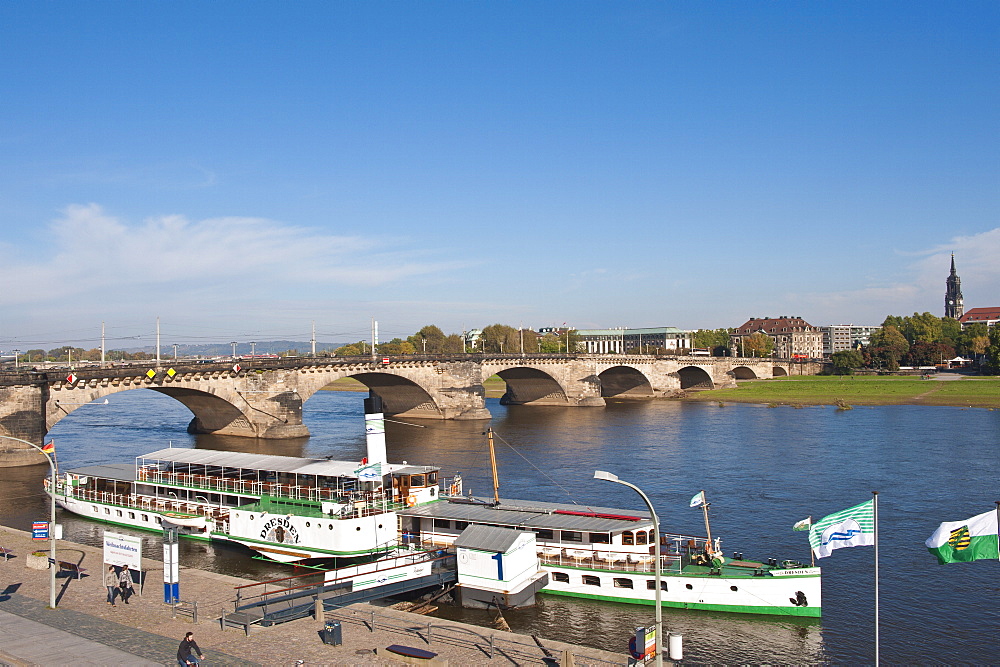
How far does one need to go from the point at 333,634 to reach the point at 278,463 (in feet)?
62.5

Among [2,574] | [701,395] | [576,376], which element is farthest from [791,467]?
[701,395]

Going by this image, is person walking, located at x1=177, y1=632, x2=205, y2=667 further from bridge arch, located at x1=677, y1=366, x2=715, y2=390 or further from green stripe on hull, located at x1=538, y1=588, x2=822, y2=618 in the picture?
bridge arch, located at x1=677, y1=366, x2=715, y2=390

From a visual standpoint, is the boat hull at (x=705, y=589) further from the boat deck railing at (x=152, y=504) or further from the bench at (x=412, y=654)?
the boat deck railing at (x=152, y=504)

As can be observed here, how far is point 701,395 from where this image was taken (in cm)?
12850

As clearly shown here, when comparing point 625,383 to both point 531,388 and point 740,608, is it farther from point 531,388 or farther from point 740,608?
point 740,608

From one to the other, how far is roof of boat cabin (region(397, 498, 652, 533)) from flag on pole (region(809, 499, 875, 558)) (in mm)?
10859

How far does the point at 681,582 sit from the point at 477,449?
3987 centimetres

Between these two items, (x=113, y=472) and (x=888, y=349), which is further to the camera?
(x=888, y=349)

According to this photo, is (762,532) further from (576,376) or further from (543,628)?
(576,376)

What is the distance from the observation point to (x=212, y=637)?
21.2 m

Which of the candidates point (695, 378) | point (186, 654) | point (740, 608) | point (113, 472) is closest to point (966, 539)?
point (740, 608)

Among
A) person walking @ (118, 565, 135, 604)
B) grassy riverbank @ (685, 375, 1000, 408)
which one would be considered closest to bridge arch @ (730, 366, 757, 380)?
grassy riverbank @ (685, 375, 1000, 408)

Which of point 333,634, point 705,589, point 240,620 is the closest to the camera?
point 333,634

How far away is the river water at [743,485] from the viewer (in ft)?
82.5
